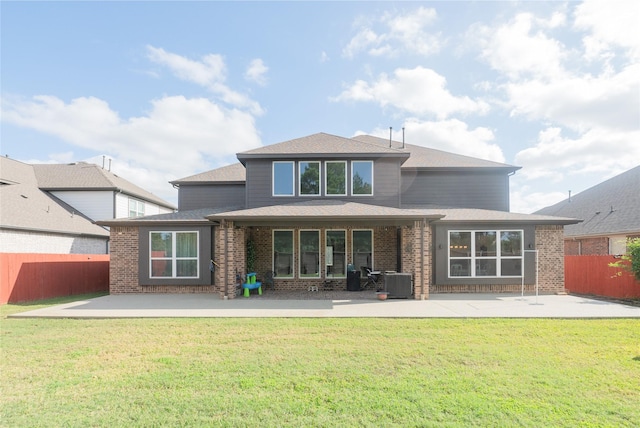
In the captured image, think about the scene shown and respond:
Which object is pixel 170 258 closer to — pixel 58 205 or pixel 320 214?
pixel 320 214

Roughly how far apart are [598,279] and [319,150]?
11.7 metres

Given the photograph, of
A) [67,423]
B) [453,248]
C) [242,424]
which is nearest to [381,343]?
[242,424]

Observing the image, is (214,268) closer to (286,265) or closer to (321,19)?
(286,265)

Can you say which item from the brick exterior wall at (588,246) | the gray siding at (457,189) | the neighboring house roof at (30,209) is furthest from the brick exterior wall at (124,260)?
the brick exterior wall at (588,246)

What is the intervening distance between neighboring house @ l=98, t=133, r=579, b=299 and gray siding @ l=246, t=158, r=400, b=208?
0.04 metres

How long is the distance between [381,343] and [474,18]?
417 inches

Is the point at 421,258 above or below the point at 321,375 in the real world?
above

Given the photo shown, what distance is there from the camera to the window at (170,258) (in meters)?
12.1

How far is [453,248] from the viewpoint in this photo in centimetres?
1211

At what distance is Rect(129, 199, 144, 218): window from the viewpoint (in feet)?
71.0

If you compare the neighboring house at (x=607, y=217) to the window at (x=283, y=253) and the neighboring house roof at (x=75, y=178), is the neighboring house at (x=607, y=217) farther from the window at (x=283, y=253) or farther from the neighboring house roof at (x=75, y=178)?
the neighboring house roof at (x=75, y=178)

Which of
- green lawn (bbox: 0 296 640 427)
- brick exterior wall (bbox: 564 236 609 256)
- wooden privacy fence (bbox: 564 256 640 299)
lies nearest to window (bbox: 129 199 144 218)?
green lawn (bbox: 0 296 640 427)

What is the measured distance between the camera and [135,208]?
872 inches

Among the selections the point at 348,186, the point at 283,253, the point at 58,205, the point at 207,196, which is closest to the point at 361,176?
→ the point at 348,186
